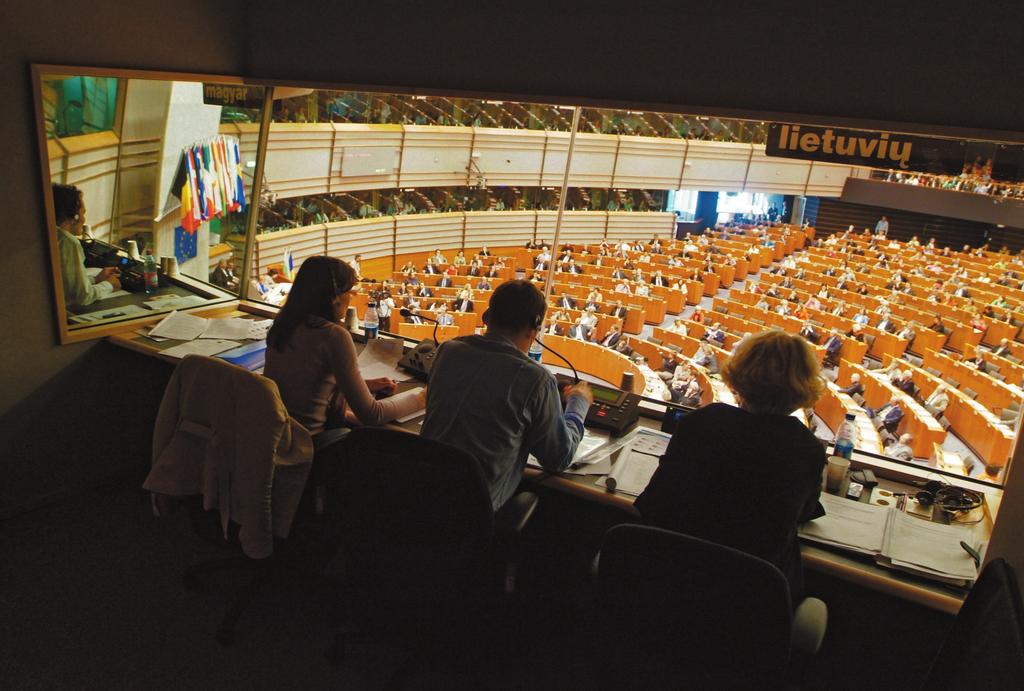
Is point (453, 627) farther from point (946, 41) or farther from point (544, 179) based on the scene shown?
point (544, 179)

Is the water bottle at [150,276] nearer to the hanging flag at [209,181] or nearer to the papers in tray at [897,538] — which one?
the hanging flag at [209,181]

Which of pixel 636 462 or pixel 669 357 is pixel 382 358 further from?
pixel 669 357

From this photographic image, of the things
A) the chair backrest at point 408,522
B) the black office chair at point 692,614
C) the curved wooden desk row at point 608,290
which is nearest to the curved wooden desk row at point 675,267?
the curved wooden desk row at point 608,290

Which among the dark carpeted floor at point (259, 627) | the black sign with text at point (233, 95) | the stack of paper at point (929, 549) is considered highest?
the black sign with text at point (233, 95)

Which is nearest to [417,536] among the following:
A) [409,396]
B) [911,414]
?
[409,396]

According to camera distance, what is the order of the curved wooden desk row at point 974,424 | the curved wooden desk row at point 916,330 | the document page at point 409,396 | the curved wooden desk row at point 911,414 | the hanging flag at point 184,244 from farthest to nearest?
the curved wooden desk row at point 916,330 → the curved wooden desk row at point 911,414 → the curved wooden desk row at point 974,424 → the hanging flag at point 184,244 → the document page at point 409,396

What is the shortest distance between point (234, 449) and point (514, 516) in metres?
0.87

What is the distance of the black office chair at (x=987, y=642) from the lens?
3.42ft

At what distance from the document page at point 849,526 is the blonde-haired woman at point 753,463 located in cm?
22

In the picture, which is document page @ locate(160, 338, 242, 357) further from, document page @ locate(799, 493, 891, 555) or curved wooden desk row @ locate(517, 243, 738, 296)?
curved wooden desk row @ locate(517, 243, 738, 296)

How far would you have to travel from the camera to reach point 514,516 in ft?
6.38

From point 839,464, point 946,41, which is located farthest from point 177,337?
point 946,41

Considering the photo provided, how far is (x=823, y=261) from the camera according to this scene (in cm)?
1733

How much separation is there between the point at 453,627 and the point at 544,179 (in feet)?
37.0
